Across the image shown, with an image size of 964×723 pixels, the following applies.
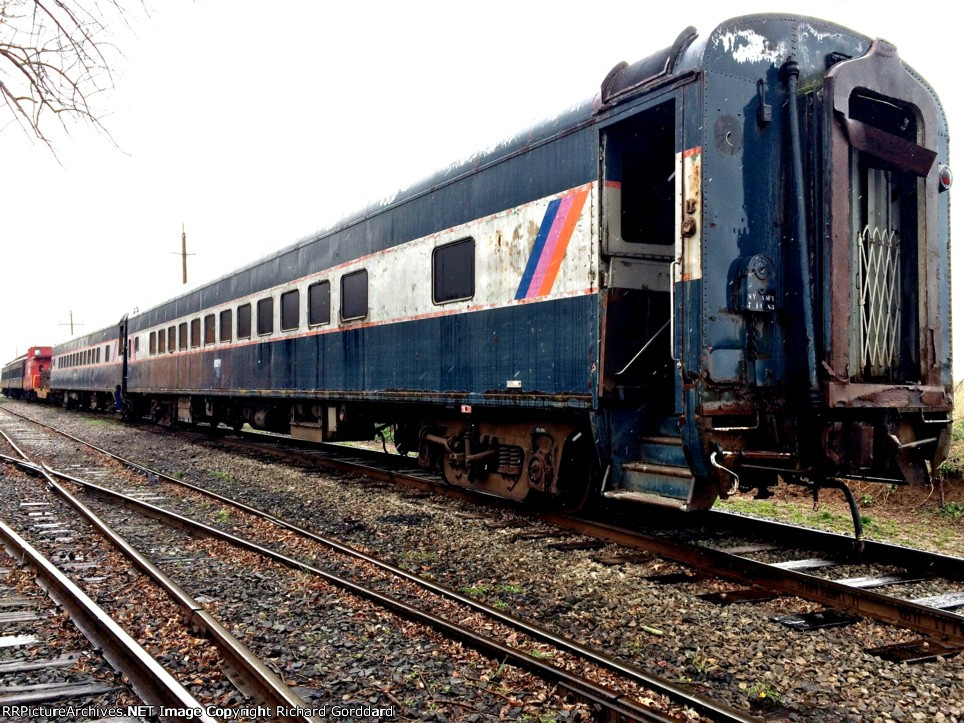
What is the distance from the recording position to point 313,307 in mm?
11422

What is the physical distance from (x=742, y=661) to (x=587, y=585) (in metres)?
1.47

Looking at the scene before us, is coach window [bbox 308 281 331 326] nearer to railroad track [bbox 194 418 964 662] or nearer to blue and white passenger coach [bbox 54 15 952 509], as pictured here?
blue and white passenger coach [bbox 54 15 952 509]

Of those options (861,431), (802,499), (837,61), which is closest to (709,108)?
(837,61)

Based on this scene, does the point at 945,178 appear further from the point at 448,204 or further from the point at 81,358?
the point at 81,358

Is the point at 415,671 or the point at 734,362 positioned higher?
the point at 734,362

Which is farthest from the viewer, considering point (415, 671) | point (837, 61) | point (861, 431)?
point (837, 61)

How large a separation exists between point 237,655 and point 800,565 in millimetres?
3943

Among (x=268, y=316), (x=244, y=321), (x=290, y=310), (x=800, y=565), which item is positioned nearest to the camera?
(x=800, y=565)

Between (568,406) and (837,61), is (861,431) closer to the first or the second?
(568,406)

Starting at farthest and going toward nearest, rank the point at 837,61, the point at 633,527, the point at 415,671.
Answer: the point at 633,527 < the point at 837,61 < the point at 415,671

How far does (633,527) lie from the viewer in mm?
7004

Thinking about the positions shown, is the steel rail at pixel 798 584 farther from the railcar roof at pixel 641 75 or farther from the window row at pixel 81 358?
the window row at pixel 81 358

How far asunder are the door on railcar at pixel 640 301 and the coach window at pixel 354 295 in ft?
14.5

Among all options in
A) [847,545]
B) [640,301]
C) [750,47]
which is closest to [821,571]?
[847,545]
